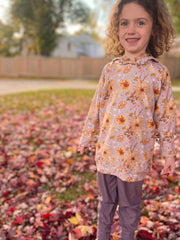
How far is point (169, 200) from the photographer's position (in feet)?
8.80

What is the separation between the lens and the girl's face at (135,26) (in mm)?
1619

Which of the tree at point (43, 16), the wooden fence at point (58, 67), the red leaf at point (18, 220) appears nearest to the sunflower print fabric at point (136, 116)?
the red leaf at point (18, 220)

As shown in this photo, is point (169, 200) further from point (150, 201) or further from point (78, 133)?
point (78, 133)

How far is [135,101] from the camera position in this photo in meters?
1.65

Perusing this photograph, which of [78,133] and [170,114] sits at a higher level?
[170,114]

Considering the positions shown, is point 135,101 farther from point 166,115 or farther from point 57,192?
point 57,192

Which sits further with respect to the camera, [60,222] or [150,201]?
[150,201]

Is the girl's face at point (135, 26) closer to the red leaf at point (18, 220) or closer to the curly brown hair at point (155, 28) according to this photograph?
the curly brown hair at point (155, 28)

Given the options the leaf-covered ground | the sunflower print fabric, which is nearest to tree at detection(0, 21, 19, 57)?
the leaf-covered ground

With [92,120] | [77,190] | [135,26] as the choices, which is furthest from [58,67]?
[135,26]

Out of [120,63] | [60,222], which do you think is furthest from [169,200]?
[120,63]

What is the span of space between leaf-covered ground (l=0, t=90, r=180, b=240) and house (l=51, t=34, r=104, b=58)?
3939cm

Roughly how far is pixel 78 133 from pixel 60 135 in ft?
1.24

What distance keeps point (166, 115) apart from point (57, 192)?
182 cm
